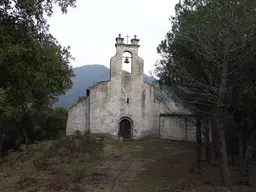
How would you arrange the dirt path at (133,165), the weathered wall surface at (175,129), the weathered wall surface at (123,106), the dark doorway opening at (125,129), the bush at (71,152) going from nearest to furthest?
1. the dirt path at (133,165)
2. the bush at (71,152)
3. the weathered wall surface at (123,106)
4. the weathered wall surface at (175,129)
5. the dark doorway opening at (125,129)

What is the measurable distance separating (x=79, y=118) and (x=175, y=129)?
8.69m

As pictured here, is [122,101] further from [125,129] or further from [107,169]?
[107,169]

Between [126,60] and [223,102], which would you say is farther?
[126,60]

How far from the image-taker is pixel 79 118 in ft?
100

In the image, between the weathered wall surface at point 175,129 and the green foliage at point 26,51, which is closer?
the green foliage at point 26,51

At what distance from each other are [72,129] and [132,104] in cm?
580

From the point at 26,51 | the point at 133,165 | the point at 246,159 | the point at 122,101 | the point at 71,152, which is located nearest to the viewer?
the point at 26,51

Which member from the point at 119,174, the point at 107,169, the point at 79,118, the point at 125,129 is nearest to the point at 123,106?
the point at 125,129

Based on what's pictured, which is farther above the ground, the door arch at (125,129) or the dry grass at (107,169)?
the door arch at (125,129)

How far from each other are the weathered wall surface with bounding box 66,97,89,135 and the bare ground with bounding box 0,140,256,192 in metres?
6.33

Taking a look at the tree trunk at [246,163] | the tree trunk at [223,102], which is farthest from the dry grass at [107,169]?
the tree trunk at [223,102]

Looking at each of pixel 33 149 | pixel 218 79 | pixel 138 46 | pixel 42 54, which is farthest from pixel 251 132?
pixel 138 46

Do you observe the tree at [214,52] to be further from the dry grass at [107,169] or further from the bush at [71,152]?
the bush at [71,152]

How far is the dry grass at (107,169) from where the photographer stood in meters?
12.6
